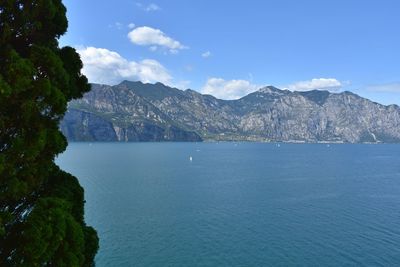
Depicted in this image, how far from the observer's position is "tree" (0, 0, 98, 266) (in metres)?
17.7

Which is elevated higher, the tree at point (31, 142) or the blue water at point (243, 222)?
the tree at point (31, 142)

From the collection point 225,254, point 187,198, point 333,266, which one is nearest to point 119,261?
point 225,254

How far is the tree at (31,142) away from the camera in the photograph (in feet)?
58.1

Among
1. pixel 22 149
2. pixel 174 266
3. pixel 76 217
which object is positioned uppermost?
pixel 22 149

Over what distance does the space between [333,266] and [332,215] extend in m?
39.5

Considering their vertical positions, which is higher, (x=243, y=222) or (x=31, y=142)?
(x=31, y=142)

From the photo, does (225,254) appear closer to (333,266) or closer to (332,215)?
(333,266)

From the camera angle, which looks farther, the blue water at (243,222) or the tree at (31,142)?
the blue water at (243,222)

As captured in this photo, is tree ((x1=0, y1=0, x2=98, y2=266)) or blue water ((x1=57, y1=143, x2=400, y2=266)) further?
blue water ((x1=57, y1=143, x2=400, y2=266))

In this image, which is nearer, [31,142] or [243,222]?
[31,142]

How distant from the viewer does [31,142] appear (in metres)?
18.7

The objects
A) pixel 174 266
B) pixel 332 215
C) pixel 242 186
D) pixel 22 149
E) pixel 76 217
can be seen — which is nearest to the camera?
pixel 22 149

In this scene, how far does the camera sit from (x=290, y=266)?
205 feet

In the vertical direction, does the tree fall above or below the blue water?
above
